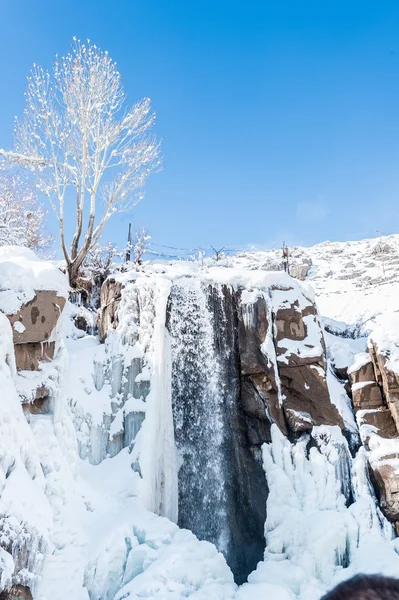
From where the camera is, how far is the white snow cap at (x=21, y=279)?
6.12 meters

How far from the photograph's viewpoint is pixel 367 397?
8133mm

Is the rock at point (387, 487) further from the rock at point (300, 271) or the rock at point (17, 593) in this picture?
Result: the rock at point (300, 271)

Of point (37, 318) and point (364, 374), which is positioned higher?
point (37, 318)

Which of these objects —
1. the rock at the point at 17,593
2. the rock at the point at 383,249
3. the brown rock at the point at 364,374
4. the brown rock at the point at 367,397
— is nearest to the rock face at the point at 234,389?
the brown rock at the point at 367,397

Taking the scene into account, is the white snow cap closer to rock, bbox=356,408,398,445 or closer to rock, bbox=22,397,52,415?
rock, bbox=22,397,52,415

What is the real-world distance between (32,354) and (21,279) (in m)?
1.17

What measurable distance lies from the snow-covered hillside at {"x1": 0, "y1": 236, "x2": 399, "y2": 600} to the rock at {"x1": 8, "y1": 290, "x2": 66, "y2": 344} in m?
0.08

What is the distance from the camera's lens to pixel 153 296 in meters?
8.08

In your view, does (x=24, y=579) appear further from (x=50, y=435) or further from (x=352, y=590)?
(x=352, y=590)

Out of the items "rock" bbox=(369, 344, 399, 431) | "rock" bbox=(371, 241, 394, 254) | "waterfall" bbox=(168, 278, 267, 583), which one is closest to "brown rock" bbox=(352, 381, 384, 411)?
"rock" bbox=(369, 344, 399, 431)

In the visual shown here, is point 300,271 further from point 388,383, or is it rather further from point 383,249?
point 388,383

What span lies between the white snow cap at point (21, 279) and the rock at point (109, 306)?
1.61 m

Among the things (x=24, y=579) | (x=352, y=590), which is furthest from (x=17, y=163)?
(x=352, y=590)

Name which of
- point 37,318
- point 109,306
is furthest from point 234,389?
point 37,318
